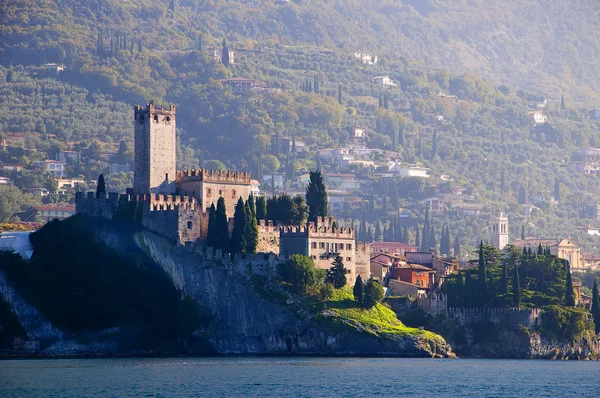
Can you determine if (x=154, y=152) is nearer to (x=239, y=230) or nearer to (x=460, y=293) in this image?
(x=239, y=230)

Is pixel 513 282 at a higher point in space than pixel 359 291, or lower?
higher

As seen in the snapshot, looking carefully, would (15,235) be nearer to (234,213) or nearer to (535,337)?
(234,213)

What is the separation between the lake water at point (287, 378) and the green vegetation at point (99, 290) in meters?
4.01

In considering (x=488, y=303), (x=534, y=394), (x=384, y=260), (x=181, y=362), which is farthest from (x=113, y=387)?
(x=384, y=260)

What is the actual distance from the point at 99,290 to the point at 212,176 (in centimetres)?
1517

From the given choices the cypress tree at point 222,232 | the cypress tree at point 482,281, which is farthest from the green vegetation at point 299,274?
the cypress tree at point 482,281

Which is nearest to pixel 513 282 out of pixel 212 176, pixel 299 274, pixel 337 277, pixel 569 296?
pixel 569 296

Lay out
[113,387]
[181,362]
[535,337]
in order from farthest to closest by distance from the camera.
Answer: [535,337]
[181,362]
[113,387]

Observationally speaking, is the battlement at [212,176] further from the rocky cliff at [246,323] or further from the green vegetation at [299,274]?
the green vegetation at [299,274]

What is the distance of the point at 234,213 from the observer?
436ft

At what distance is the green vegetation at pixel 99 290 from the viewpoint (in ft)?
403

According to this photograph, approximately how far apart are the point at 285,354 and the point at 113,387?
29.2 m

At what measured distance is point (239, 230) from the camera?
12850 centimetres

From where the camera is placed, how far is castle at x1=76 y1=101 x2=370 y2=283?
128500mm
